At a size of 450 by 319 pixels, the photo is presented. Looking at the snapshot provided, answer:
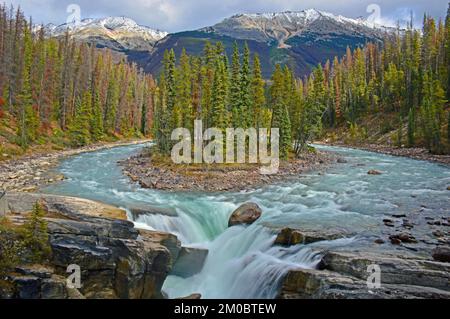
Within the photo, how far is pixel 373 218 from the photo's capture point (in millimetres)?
22781

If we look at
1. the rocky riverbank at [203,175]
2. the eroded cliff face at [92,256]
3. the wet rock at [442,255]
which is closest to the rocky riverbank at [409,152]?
the rocky riverbank at [203,175]

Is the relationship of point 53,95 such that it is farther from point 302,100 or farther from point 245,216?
point 245,216

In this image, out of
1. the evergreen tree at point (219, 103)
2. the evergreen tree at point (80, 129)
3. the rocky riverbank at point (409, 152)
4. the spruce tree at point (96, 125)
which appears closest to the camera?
the evergreen tree at point (219, 103)

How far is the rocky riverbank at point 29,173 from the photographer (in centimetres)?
2986

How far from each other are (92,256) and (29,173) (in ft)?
83.2

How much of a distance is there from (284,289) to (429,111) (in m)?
57.3

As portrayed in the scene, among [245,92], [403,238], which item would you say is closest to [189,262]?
[403,238]

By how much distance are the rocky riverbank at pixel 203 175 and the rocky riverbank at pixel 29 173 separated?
25.7ft

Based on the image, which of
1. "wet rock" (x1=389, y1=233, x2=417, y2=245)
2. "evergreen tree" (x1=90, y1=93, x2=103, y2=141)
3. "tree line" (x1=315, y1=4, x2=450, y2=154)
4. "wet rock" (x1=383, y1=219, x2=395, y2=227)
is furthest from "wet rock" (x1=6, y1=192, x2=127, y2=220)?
"evergreen tree" (x1=90, y1=93, x2=103, y2=141)

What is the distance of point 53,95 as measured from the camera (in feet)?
256

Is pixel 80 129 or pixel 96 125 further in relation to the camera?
pixel 96 125

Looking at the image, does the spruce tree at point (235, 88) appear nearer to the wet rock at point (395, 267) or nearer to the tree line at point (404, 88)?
the tree line at point (404, 88)

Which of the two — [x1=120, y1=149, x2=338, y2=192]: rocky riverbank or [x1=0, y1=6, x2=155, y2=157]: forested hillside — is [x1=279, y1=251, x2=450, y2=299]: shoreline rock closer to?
[x1=120, y1=149, x2=338, y2=192]: rocky riverbank

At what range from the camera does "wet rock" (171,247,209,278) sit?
18703 mm
